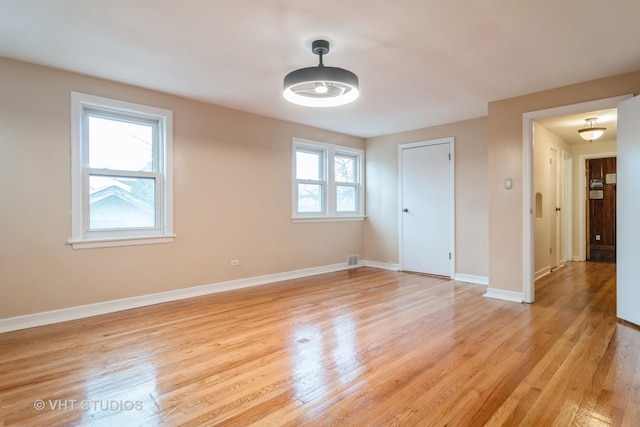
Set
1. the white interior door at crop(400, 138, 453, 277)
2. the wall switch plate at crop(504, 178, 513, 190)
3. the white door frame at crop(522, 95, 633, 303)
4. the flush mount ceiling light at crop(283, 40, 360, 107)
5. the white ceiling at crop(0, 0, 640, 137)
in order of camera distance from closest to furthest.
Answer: the white ceiling at crop(0, 0, 640, 137), the flush mount ceiling light at crop(283, 40, 360, 107), the white door frame at crop(522, 95, 633, 303), the wall switch plate at crop(504, 178, 513, 190), the white interior door at crop(400, 138, 453, 277)

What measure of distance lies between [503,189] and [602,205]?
19.8 feet

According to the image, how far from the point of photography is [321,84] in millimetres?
2658

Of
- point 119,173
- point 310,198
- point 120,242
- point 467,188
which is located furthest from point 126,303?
point 467,188

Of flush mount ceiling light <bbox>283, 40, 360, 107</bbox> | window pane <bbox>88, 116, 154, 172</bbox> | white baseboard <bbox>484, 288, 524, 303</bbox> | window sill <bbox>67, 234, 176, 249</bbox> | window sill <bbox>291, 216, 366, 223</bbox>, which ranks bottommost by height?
white baseboard <bbox>484, 288, 524, 303</bbox>

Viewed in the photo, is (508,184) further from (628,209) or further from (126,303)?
(126,303)

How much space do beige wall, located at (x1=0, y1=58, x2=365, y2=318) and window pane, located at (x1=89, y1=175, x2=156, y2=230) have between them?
248 millimetres

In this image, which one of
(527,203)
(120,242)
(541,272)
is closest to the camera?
(120,242)

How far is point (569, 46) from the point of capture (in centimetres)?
277

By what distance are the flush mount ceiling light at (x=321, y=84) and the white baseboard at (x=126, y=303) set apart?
2.68 meters

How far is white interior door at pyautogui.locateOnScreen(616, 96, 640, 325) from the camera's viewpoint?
3066 mm

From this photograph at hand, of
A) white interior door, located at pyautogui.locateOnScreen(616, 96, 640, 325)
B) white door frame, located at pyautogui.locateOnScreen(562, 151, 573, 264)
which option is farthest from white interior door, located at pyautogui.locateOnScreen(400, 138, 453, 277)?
white door frame, located at pyautogui.locateOnScreen(562, 151, 573, 264)

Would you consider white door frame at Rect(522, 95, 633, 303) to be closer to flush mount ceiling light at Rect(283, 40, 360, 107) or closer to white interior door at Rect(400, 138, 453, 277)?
white interior door at Rect(400, 138, 453, 277)

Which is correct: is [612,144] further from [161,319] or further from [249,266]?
[161,319]

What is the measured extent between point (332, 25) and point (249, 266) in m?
3.28
